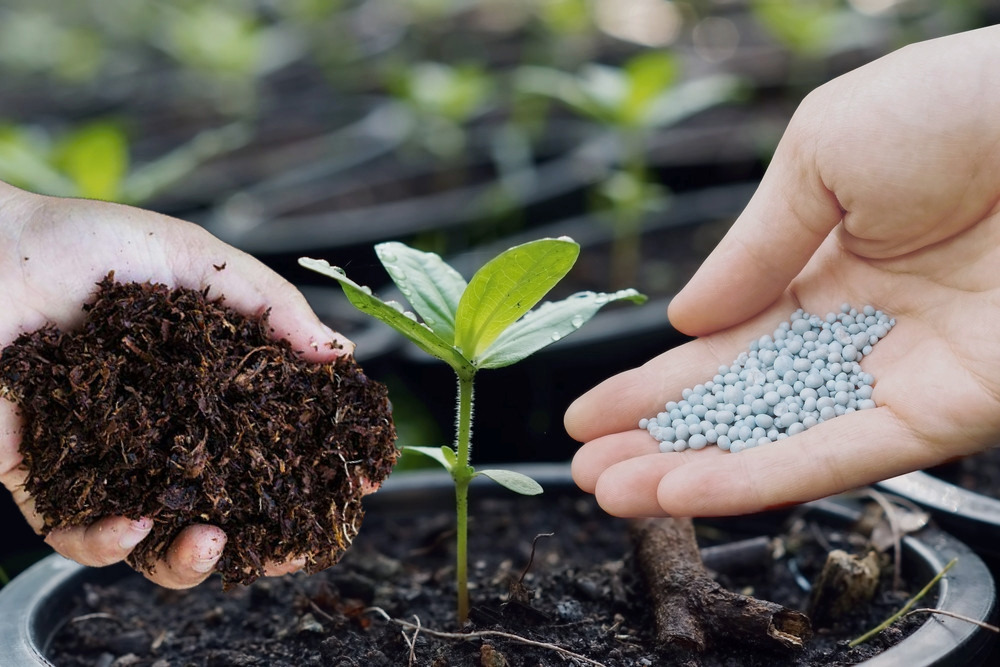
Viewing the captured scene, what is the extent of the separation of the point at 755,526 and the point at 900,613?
40 centimetres

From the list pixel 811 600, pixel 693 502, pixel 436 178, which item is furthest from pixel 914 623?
pixel 436 178

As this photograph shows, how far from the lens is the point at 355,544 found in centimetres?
168

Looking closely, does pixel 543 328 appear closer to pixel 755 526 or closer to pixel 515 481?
pixel 515 481

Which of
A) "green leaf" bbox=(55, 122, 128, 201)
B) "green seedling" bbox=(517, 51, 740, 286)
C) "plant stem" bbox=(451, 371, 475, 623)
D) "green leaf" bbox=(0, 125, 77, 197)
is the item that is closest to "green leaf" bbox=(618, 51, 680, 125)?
"green seedling" bbox=(517, 51, 740, 286)


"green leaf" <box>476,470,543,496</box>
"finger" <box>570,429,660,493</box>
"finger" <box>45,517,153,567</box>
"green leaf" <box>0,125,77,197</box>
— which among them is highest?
"green leaf" <box>0,125,77,197</box>

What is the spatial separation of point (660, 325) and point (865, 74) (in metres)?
0.94

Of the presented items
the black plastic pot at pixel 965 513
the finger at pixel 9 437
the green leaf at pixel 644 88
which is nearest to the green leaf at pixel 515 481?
the finger at pixel 9 437

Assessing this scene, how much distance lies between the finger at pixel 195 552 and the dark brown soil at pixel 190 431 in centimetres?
1

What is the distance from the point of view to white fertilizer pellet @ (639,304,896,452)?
1329 millimetres

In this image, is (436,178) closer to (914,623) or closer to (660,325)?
(660,325)

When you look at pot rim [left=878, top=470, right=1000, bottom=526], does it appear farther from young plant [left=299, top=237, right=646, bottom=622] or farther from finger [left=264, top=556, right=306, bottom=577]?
finger [left=264, top=556, right=306, bottom=577]

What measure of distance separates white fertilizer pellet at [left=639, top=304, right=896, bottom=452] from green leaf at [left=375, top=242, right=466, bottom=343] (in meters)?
0.35

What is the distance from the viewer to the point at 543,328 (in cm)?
126

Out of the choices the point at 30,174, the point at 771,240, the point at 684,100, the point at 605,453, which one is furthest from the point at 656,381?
the point at 30,174
